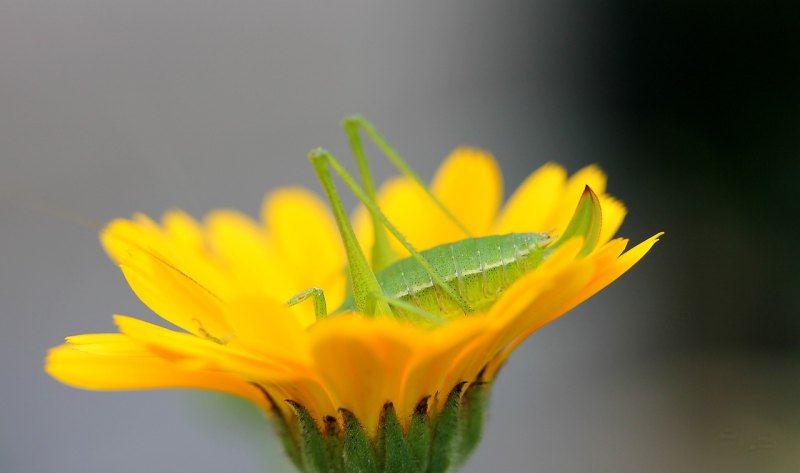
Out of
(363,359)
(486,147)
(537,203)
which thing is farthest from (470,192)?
(486,147)

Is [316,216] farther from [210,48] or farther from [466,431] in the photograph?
[210,48]

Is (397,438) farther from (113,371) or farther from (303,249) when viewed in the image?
(303,249)

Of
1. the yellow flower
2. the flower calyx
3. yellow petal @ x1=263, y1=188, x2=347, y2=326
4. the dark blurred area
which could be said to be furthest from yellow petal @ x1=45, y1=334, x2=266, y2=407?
the dark blurred area

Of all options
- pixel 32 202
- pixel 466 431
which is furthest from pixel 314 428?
pixel 32 202

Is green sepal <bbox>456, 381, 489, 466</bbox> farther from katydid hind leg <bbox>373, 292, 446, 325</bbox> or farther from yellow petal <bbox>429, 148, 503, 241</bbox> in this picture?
yellow petal <bbox>429, 148, 503, 241</bbox>

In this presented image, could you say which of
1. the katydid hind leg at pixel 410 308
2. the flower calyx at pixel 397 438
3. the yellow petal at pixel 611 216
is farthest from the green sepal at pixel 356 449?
the yellow petal at pixel 611 216

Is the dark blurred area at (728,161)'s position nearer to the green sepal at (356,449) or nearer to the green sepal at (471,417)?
the green sepal at (471,417)
